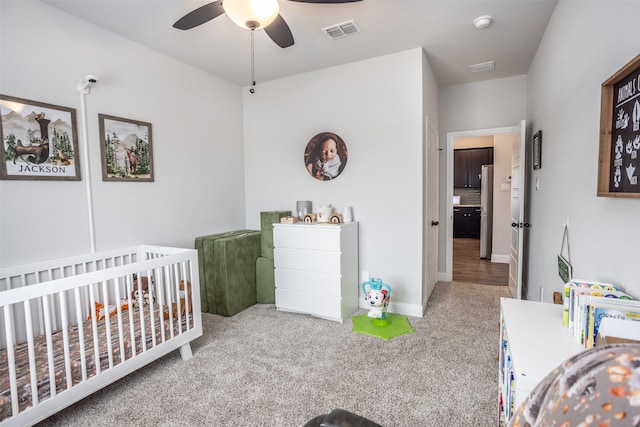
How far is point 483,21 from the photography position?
7.77ft

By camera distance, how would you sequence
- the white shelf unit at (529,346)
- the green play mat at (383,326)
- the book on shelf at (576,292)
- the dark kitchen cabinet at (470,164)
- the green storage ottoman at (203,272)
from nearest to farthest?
the white shelf unit at (529,346) → the book on shelf at (576,292) → the green play mat at (383,326) → the green storage ottoman at (203,272) → the dark kitchen cabinet at (470,164)

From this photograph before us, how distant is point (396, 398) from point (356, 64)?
116 inches

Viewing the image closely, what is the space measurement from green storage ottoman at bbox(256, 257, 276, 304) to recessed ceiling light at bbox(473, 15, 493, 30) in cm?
283

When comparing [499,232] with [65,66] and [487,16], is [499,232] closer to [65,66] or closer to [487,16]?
[487,16]

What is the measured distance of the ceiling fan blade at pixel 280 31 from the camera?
6.49 ft

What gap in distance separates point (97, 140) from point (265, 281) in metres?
2.01

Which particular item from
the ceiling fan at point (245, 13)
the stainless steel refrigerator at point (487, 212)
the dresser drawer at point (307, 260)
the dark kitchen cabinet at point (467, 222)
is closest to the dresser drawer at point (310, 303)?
the dresser drawer at point (307, 260)

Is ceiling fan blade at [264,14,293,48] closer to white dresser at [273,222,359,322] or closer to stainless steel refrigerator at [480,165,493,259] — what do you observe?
white dresser at [273,222,359,322]

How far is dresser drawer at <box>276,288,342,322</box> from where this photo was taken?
9.57 feet

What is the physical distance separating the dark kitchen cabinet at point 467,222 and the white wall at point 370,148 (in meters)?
4.75

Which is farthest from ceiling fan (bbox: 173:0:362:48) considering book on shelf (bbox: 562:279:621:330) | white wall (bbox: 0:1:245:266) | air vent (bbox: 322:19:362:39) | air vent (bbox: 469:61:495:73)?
air vent (bbox: 469:61:495:73)

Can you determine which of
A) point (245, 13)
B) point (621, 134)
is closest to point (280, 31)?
point (245, 13)

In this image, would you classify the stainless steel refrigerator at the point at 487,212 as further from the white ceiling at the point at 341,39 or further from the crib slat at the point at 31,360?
the crib slat at the point at 31,360

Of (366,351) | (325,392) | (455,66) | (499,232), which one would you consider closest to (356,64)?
(455,66)
